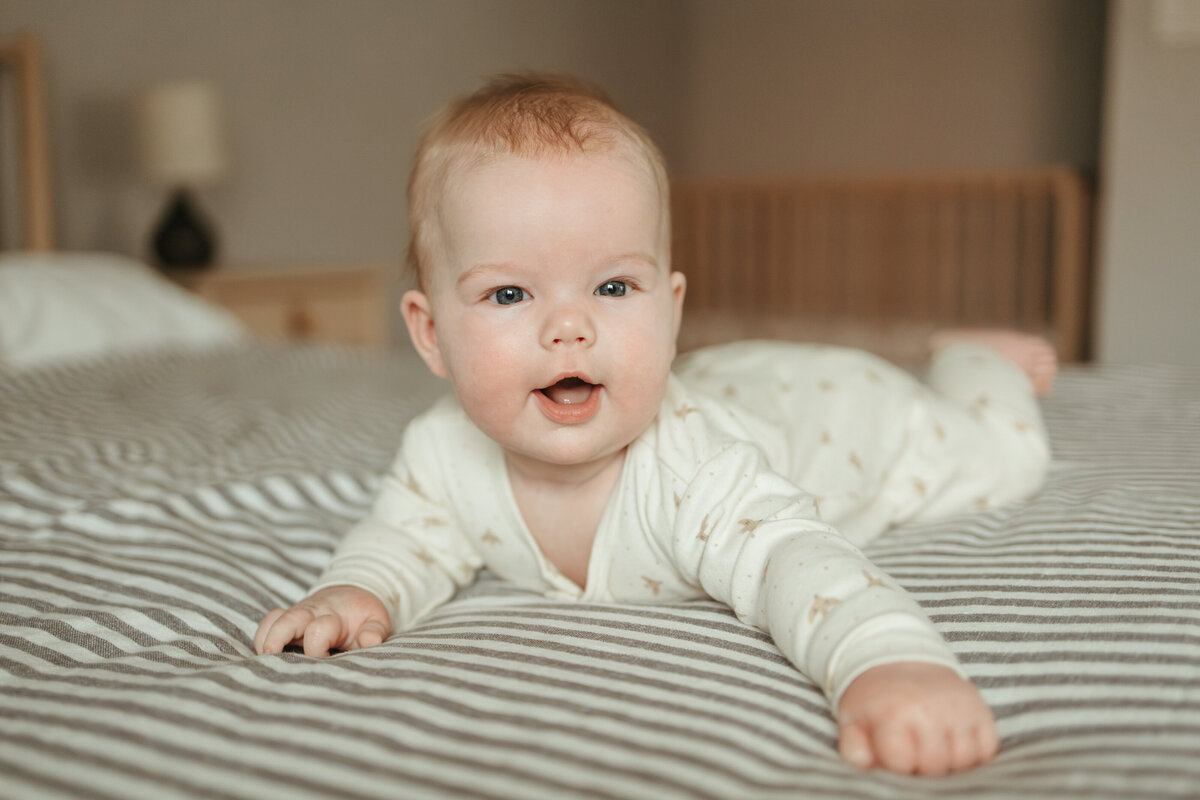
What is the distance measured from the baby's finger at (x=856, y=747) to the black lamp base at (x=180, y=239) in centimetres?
251

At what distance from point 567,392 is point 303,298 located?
2.22 m

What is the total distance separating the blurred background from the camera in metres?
2.72

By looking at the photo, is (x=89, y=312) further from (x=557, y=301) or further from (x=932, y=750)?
Result: (x=932, y=750)

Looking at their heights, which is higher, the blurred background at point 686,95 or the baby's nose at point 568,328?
the blurred background at point 686,95

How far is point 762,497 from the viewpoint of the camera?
71 cm

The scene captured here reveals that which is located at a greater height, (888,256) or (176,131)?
(176,131)

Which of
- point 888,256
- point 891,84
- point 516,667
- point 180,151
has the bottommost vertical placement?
point 888,256

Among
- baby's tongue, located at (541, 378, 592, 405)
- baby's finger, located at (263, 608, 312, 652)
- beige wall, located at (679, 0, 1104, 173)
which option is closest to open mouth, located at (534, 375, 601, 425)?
baby's tongue, located at (541, 378, 592, 405)

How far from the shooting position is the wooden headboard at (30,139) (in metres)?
2.33

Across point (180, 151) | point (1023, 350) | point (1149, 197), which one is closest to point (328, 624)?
point (1023, 350)

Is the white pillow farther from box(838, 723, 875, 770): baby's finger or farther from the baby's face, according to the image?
box(838, 723, 875, 770): baby's finger

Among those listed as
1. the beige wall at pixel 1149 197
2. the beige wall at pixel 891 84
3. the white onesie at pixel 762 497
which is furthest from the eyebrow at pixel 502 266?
the beige wall at pixel 891 84

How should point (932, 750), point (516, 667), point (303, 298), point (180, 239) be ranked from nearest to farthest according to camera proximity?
point (932, 750)
point (516, 667)
point (180, 239)
point (303, 298)

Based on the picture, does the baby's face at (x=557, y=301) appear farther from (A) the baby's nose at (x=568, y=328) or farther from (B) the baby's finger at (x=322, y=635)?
(B) the baby's finger at (x=322, y=635)
